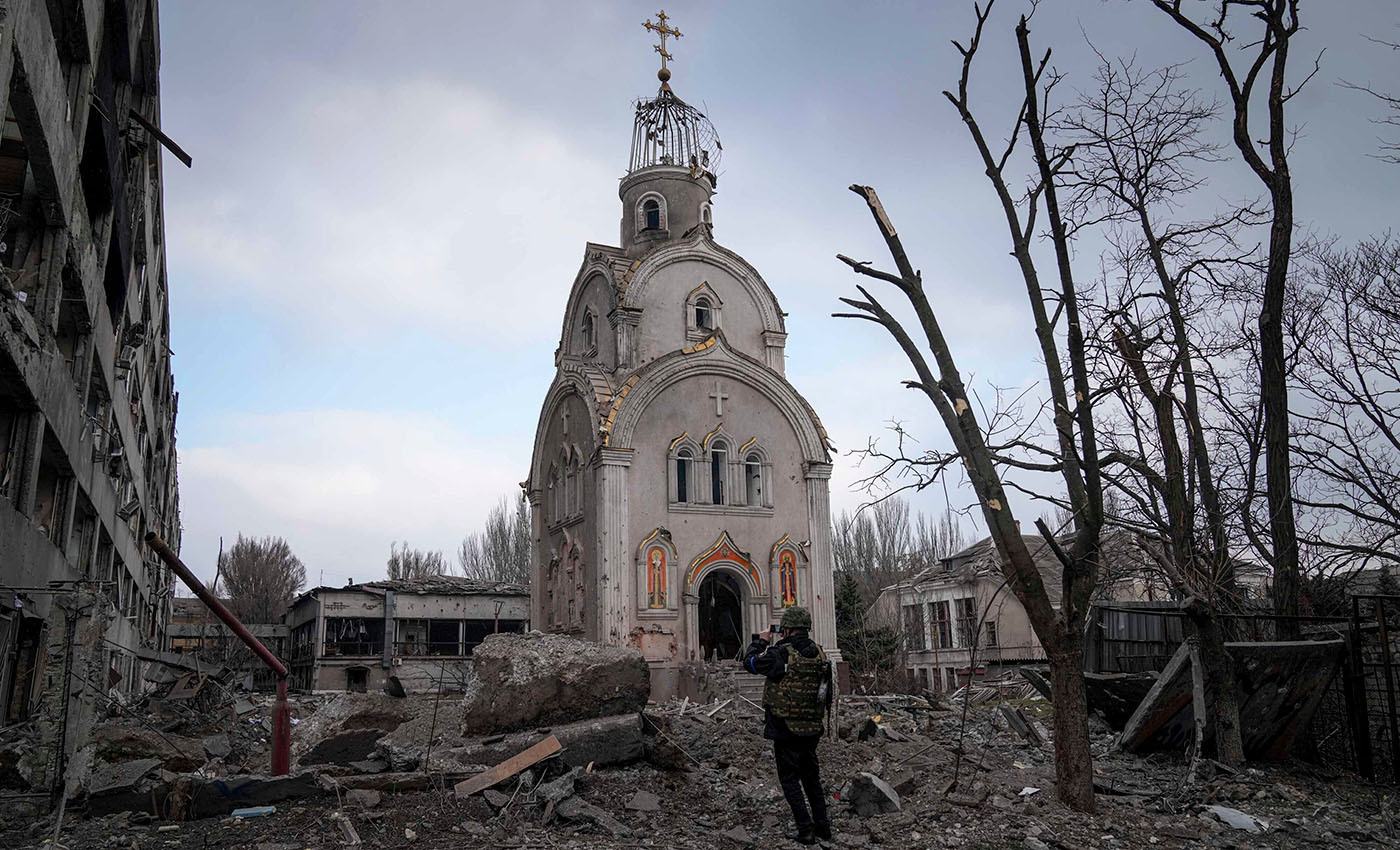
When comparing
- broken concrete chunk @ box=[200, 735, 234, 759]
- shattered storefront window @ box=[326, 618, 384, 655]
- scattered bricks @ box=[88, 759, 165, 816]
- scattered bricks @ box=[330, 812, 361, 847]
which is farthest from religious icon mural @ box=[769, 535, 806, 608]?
shattered storefront window @ box=[326, 618, 384, 655]

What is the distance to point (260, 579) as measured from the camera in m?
61.1

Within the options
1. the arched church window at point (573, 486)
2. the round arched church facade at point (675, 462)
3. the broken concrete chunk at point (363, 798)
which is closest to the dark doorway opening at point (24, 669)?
the broken concrete chunk at point (363, 798)

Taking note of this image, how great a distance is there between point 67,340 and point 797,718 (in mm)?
11958

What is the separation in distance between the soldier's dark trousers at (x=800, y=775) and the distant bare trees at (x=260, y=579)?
55.9 metres

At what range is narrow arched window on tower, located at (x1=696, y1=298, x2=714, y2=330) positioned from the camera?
24.4 metres

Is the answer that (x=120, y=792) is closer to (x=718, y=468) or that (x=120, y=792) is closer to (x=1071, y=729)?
(x=1071, y=729)

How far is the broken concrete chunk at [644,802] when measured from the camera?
8.66 m

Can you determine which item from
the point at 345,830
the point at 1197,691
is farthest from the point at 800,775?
the point at 1197,691

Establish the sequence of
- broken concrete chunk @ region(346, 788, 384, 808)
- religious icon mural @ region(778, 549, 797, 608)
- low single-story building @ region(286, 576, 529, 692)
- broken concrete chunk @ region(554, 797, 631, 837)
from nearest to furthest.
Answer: broken concrete chunk @ region(554, 797, 631, 837) → broken concrete chunk @ region(346, 788, 384, 808) → religious icon mural @ region(778, 549, 797, 608) → low single-story building @ region(286, 576, 529, 692)

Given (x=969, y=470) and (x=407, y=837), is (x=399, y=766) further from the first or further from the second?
(x=969, y=470)

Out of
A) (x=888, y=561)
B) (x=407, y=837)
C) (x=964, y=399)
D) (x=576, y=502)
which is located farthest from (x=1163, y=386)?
(x=888, y=561)

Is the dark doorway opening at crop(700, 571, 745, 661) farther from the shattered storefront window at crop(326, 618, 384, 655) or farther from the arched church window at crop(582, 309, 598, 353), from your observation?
the shattered storefront window at crop(326, 618, 384, 655)

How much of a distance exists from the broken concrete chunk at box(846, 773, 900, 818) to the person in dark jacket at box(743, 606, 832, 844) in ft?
2.67

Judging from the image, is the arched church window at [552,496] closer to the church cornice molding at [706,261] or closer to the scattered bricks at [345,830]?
the church cornice molding at [706,261]
